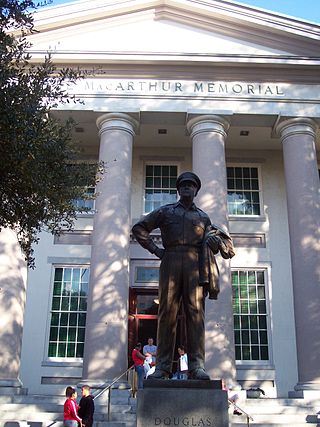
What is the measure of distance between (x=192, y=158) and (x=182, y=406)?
41.9 ft

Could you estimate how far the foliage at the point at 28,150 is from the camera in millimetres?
8070

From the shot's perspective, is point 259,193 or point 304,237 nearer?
point 304,237

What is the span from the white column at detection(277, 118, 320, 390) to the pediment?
306 centimetres

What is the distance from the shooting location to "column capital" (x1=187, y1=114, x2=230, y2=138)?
53.5ft

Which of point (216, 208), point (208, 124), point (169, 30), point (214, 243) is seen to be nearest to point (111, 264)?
point (216, 208)

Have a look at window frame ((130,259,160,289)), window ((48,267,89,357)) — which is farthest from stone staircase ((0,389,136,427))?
window frame ((130,259,160,289))

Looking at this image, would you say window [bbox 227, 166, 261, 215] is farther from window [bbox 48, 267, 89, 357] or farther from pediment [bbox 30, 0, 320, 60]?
window [bbox 48, 267, 89, 357]

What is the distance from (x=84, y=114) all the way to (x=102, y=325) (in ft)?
23.0

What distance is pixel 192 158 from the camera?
17438 millimetres

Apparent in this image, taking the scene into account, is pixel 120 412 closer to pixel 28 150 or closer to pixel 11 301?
pixel 11 301

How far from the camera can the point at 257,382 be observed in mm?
17109

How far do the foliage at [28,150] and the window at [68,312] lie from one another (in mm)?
8741

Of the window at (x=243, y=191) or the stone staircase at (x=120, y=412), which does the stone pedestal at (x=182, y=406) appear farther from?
the window at (x=243, y=191)

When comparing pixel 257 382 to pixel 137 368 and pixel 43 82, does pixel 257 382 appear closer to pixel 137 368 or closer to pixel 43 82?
pixel 137 368
